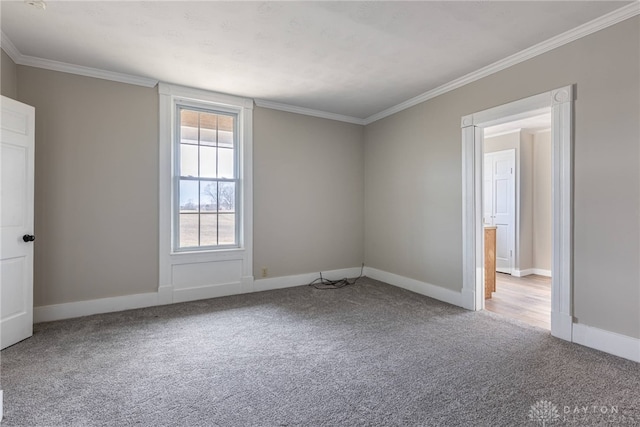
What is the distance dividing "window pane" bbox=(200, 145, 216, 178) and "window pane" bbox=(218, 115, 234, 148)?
0.56ft

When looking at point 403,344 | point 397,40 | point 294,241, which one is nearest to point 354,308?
point 403,344

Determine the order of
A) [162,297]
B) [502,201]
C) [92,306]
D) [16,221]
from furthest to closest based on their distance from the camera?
[502,201]
[162,297]
[92,306]
[16,221]

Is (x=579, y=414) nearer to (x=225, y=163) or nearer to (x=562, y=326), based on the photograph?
(x=562, y=326)

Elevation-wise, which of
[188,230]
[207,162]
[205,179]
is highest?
[207,162]

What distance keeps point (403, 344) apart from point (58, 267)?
3.54m

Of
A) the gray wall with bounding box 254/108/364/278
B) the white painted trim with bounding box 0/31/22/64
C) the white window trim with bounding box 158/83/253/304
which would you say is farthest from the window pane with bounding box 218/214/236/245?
the white painted trim with bounding box 0/31/22/64

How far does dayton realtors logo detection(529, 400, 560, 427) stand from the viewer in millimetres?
1754

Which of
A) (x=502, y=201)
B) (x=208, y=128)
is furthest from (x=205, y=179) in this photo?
(x=502, y=201)

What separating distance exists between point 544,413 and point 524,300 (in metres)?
2.69

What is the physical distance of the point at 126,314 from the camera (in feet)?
11.4

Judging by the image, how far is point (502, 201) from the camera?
5984 millimetres

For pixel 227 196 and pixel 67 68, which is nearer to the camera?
pixel 67 68

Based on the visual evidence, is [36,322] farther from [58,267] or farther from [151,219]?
[151,219]

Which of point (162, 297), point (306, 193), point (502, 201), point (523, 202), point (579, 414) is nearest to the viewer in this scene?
point (579, 414)
